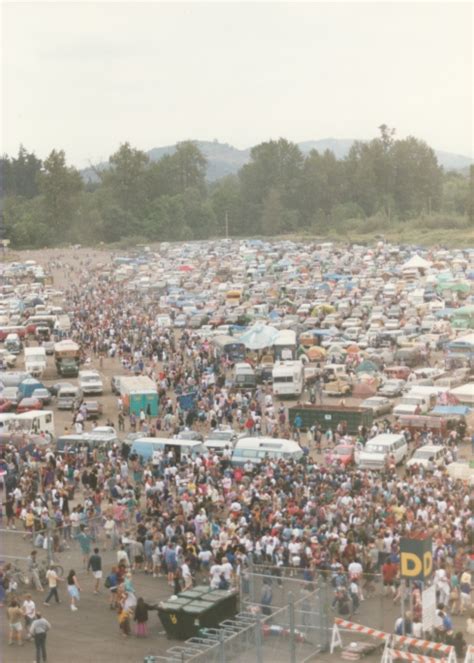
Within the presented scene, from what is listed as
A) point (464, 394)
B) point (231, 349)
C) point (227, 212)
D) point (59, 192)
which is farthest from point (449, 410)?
point (59, 192)

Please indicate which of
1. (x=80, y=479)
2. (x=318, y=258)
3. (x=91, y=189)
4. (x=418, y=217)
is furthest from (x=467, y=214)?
(x=80, y=479)

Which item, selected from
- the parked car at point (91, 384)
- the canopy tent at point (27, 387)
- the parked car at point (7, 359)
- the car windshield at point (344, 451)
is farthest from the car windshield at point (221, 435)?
the parked car at point (7, 359)

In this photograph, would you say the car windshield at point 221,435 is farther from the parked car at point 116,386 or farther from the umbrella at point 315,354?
the umbrella at point 315,354

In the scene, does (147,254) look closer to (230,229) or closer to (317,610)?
(230,229)

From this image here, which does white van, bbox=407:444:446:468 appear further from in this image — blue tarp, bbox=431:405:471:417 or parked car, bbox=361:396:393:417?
parked car, bbox=361:396:393:417

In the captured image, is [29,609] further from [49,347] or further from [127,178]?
[127,178]
